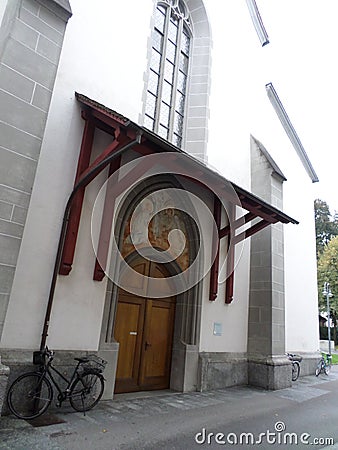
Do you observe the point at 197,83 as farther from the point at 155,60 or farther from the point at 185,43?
the point at 155,60

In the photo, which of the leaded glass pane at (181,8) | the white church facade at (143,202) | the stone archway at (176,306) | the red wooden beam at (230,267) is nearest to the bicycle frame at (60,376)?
the white church facade at (143,202)

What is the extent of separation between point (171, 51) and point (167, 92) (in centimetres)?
127

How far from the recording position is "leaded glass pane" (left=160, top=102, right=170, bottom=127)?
7.94 metres

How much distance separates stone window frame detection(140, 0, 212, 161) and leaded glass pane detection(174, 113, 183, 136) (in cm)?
10

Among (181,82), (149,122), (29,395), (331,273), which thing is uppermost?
(181,82)

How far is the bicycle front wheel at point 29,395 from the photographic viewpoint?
422 cm

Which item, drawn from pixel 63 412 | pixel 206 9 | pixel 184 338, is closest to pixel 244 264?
pixel 184 338

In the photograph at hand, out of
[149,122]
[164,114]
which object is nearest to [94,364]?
[149,122]

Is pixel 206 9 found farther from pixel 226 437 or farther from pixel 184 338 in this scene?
pixel 226 437

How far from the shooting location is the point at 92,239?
555cm

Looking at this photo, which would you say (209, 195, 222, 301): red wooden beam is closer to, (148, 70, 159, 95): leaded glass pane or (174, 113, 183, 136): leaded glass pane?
(174, 113, 183, 136): leaded glass pane

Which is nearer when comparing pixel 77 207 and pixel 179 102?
pixel 77 207

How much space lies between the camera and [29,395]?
14.2 feet

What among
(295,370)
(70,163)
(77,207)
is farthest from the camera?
(295,370)
